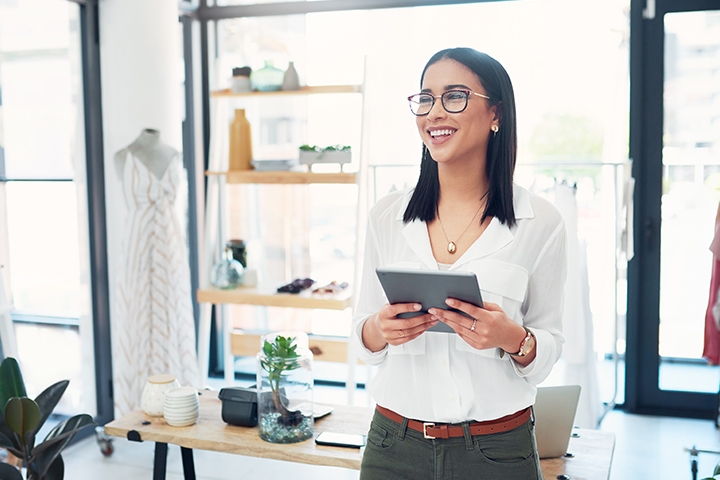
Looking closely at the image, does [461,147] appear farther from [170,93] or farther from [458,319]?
[170,93]

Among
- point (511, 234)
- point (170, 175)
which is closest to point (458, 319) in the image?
point (511, 234)

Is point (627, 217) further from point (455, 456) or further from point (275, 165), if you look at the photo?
point (455, 456)

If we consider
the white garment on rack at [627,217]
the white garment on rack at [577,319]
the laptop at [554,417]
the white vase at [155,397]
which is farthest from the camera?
the white garment on rack at [627,217]

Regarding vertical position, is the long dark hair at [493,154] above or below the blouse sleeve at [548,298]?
above

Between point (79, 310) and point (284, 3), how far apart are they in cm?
213

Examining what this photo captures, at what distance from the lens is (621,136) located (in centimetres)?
399

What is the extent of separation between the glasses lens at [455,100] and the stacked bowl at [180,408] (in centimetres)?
144

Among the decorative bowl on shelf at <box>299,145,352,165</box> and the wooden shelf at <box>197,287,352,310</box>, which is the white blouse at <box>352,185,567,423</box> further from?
the decorative bowl on shelf at <box>299,145,352,165</box>

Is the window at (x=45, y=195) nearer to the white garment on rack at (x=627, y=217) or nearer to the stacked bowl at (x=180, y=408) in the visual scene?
the stacked bowl at (x=180, y=408)

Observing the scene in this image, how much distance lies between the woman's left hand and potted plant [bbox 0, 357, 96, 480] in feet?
4.90

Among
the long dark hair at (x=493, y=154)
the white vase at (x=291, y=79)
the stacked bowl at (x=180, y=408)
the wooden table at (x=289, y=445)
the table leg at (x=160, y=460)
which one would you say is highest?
the white vase at (x=291, y=79)

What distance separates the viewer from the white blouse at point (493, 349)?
1375 mm

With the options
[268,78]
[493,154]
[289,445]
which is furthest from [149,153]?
[493,154]

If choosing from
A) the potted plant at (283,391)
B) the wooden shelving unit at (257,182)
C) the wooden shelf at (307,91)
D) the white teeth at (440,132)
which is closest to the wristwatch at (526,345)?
the white teeth at (440,132)
